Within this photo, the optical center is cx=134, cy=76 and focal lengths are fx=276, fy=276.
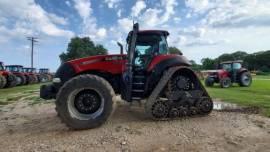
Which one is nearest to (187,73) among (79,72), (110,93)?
(110,93)

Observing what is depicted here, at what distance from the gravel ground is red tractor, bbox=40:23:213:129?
0.31 metres

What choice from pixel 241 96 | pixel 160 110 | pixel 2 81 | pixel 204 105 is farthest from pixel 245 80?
pixel 2 81

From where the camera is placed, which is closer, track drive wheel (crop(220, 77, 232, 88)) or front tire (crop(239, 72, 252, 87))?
track drive wheel (crop(220, 77, 232, 88))

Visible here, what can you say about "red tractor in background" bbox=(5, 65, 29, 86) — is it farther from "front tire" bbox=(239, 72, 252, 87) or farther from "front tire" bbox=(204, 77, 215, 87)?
"front tire" bbox=(239, 72, 252, 87)

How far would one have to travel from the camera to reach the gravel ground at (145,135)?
4.57 m

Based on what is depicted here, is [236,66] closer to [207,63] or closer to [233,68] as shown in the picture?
[233,68]

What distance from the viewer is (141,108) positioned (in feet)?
25.5

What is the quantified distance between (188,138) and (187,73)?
216 centimetres

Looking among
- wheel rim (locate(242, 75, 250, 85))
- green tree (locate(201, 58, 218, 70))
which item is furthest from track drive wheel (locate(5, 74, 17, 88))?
green tree (locate(201, 58, 218, 70))

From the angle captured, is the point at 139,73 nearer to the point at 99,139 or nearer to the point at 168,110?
the point at 168,110

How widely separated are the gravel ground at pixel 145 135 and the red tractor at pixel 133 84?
313mm

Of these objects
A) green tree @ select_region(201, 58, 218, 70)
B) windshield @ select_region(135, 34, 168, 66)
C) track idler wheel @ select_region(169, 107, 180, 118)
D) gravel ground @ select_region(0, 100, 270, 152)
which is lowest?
gravel ground @ select_region(0, 100, 270, 152)

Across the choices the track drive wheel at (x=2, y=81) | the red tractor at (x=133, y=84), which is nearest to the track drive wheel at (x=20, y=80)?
the track drive wheel at (x=2, y=81)

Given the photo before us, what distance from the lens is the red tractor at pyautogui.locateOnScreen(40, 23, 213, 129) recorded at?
5684mm
